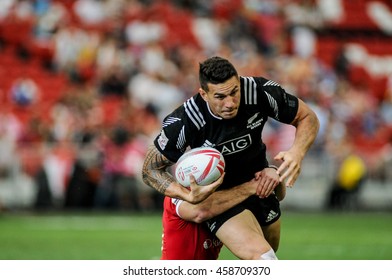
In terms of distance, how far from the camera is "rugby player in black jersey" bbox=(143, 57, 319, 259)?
6.89 metres

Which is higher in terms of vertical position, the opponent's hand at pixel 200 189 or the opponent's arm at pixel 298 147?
the opponent's arm at pixel 298 147

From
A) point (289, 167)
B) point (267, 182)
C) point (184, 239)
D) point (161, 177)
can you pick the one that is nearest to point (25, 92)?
point (184, 239)

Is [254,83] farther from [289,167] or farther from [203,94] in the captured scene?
[289,167]

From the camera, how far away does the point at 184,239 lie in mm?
7453

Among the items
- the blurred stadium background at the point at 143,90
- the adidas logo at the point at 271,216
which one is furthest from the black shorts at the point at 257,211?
the blurred stadium background at the point at 143,90

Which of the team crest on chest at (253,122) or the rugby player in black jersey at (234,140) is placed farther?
the team crest on chest at (253,122)

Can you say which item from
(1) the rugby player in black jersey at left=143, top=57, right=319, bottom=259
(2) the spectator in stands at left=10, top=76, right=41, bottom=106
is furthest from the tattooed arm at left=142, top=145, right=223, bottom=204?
(2) the spectator in stands at left=10, top=76, right=41, bottom=106

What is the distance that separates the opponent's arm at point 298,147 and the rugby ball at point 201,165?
1.44ft

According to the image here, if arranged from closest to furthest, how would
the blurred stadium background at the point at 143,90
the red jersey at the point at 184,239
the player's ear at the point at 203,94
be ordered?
the player's ear at the point at 203,94
the red jersey at the point at 184,239
the blurred stadium background at the point at 143,90

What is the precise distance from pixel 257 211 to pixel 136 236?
6797mm

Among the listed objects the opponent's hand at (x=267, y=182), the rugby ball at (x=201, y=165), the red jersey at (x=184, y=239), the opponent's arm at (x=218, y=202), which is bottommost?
the red jersey at (x=184, y=239)

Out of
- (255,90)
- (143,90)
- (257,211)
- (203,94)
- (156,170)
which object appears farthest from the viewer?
(143,90)

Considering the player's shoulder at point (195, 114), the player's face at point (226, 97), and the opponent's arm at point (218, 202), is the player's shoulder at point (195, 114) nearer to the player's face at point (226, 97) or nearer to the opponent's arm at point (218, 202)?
the player's face at point (226, 97)

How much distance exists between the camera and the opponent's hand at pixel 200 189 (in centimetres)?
688
